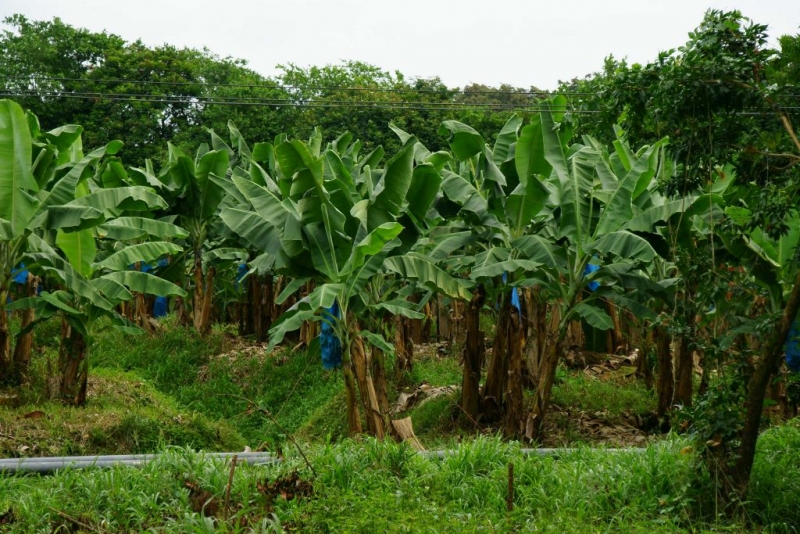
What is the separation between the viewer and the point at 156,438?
402 inches

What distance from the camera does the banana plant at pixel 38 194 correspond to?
9.50 m

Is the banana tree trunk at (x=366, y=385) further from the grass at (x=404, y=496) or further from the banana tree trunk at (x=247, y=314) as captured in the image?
the banana tree trunk at (x=247, y=314)

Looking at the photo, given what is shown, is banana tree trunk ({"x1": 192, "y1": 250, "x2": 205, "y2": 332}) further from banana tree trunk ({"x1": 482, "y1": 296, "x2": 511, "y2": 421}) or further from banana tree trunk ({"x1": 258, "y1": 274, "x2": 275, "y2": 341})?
banana tree trunk ({"x1": 482, "y1": 296, "x2": 511, "y2": 421})

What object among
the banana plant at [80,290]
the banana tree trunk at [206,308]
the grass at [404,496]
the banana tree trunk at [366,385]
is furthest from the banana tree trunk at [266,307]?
the grass at [404,496]

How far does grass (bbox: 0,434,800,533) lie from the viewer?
19.0ft

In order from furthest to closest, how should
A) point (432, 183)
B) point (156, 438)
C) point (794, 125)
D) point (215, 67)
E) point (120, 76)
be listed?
point (215, 67) < point (120, 76) < point (156, 438) < point (432, 183) < point (794, 125)

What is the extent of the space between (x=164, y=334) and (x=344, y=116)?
13.0 m

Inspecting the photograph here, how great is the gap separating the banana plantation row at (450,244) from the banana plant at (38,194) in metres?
0.02

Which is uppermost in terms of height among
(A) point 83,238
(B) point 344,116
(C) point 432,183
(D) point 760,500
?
(B) point 344,116

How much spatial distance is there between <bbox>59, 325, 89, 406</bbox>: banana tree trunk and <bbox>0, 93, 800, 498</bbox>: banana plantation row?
2cm

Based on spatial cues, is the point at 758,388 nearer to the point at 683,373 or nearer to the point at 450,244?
the point at 683,373

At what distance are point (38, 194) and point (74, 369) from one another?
237 centimetres

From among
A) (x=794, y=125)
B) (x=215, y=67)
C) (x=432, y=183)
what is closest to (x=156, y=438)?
(x=432, y=183)

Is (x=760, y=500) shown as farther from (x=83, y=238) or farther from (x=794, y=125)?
(x=83, y=238)
